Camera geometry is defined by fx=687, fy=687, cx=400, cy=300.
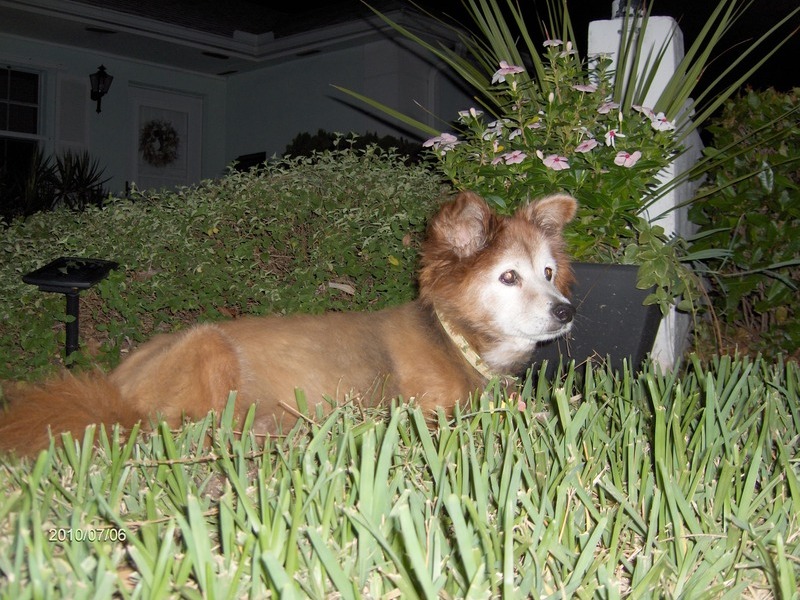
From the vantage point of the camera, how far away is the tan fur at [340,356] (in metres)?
2.70

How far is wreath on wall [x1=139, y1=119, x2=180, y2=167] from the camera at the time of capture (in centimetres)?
1608

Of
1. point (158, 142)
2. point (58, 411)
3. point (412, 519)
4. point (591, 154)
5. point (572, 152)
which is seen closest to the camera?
point (412, 519)

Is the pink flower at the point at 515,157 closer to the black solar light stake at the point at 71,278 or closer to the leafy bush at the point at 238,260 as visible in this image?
the leafy bush at the point at 238,260

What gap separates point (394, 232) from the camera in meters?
4.59

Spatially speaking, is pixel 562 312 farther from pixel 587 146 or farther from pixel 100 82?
pixel 100 82

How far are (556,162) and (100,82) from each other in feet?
44.3

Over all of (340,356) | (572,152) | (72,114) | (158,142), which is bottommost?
(340,356)

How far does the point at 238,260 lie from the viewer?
4797mm

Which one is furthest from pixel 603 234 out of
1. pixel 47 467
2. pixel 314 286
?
pixel 47 467

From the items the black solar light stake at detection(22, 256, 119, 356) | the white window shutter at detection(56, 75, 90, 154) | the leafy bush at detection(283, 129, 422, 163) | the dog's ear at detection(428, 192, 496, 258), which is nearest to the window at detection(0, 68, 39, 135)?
the white window shutter at detection(56, 75, 90, 154)

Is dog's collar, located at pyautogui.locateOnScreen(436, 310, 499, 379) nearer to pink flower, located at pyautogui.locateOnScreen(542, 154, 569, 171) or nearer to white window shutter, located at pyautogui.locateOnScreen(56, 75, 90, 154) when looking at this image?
pink flower, located at pyautogui.locateOnScreen(542, 154, 569, 171)

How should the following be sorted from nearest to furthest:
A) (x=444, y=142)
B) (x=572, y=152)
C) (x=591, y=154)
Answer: (x=591, y=154), (x=572, y=152), (x=444, y=142)

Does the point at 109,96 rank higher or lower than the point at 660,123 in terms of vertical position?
higher

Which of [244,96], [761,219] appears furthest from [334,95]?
[761,219]
